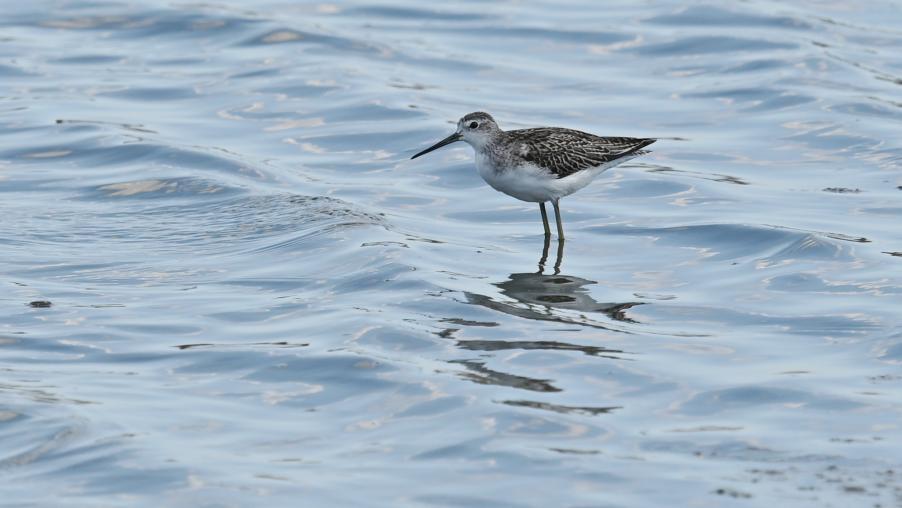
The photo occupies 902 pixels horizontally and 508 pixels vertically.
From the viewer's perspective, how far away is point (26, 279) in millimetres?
13180

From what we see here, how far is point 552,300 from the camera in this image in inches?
504

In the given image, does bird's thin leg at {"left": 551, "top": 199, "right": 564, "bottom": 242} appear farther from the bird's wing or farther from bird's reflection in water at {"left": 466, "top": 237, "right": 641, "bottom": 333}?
bird's reflection in water at {"left": 466, "top": 237, "right": 641, "bottom": 333}

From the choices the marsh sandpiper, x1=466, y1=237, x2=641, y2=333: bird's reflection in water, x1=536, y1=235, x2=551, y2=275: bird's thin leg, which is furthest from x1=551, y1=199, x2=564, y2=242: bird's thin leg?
x1=466, y1=237, x2=641, y2=333: bird's reflection in water

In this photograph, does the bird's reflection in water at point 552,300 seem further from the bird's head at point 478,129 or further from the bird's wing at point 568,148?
the bird's head at point 478,129

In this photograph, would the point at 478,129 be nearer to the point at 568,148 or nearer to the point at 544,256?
the point at 568,148

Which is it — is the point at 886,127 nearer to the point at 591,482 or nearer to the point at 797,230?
the point at 797,230

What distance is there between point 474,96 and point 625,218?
201 inches

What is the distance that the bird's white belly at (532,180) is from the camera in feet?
46.4

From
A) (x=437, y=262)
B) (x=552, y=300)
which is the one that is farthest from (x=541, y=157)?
(x=552, y=300)

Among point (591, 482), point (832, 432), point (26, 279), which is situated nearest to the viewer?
point (591, 482)

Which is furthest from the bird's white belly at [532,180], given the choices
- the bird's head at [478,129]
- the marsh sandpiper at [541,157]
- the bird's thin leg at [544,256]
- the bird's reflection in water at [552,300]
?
the bird's reflection in water at [552,300]

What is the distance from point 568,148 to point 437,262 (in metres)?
1.72

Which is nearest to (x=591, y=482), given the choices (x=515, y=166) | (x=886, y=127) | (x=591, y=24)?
(x=515, y=166)

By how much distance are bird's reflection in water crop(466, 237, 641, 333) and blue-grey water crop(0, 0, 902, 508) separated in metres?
0.05
